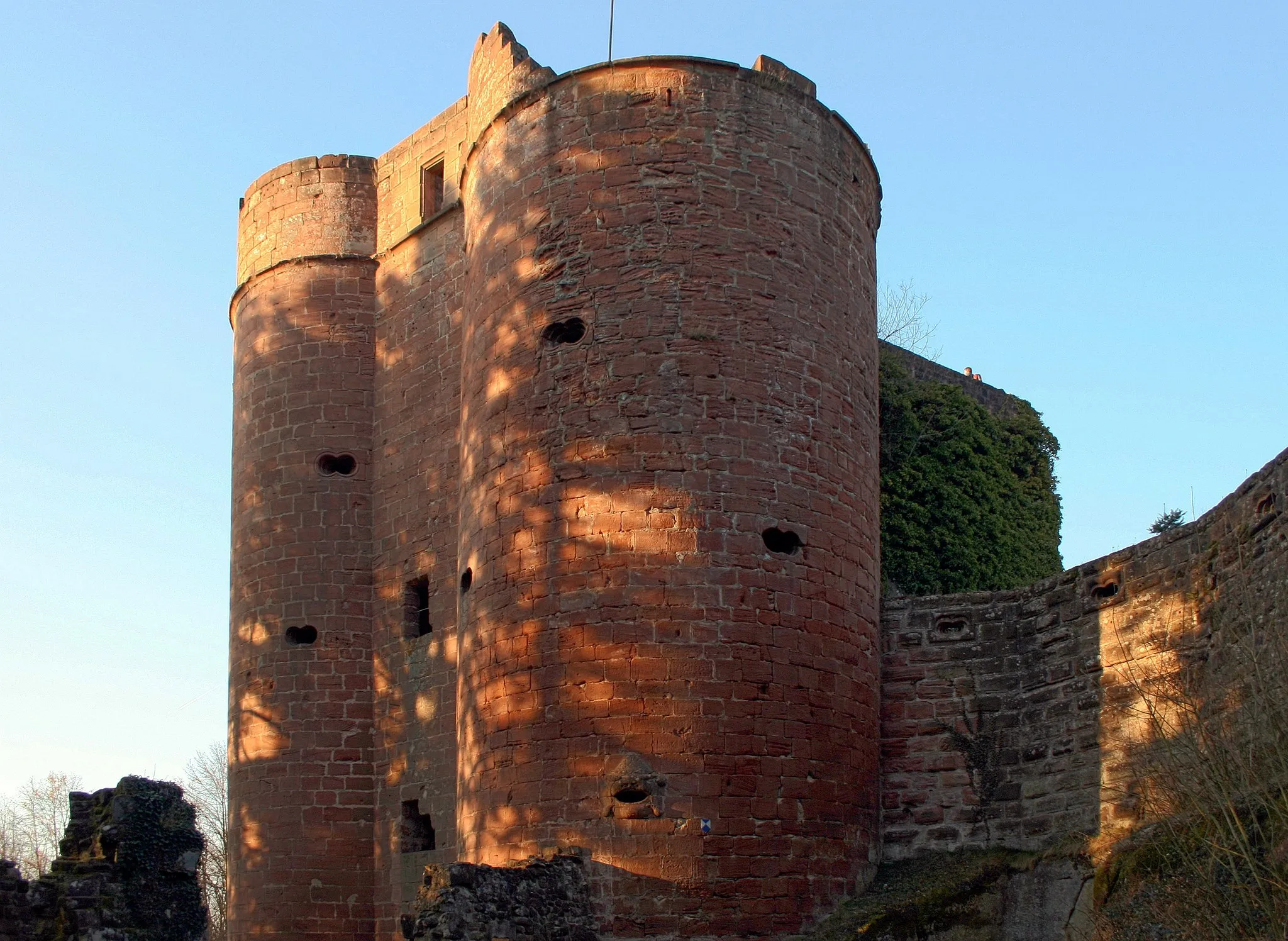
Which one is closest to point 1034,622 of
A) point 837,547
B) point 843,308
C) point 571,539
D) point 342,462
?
point 837,547

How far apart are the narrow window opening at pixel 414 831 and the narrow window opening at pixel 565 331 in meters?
4.92

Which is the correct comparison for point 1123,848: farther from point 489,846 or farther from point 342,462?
point 342,462

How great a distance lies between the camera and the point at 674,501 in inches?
472

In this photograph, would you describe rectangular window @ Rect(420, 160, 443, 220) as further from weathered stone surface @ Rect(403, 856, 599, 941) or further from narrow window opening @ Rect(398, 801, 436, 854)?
weathered stone surface @ Rect(403, 856, 599, 941)

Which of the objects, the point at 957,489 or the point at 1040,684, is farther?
the point at 957,489

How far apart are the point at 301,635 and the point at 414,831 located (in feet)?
8.04

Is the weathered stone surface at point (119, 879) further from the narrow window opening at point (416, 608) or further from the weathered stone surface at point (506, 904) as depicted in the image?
the weathered stone surface at point (506, 904)

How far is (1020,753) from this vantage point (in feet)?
41.8

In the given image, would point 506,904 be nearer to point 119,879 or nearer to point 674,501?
point 674,501

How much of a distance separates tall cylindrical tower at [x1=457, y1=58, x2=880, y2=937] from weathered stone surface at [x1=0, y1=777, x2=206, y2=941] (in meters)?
4.13

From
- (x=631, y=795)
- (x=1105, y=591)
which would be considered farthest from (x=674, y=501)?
(x=1105, y=591)

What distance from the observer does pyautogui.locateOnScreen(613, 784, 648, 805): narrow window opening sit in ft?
37.2

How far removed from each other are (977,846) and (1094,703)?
1.42m

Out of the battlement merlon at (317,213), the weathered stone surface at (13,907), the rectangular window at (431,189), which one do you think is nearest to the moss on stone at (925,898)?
the weathered stone surface at (13,907)
